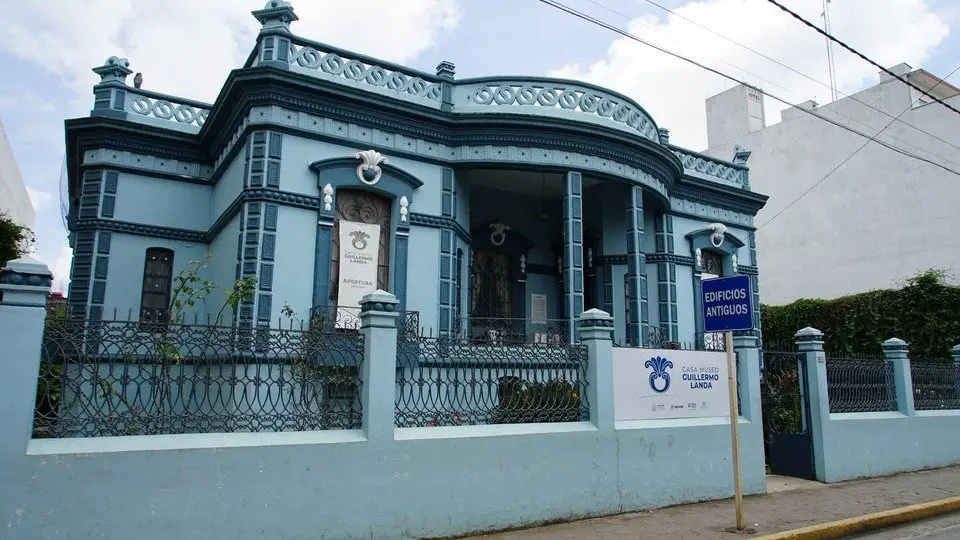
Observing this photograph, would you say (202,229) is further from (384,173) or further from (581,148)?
(581,148)

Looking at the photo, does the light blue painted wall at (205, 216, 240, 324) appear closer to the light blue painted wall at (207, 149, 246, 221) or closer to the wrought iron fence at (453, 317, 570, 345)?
the light blue painted wall at (207, 149, 246, 221)

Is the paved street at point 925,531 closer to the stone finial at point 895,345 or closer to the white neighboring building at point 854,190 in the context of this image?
the stone finial at point 895,345

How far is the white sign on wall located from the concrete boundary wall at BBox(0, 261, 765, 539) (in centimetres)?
20

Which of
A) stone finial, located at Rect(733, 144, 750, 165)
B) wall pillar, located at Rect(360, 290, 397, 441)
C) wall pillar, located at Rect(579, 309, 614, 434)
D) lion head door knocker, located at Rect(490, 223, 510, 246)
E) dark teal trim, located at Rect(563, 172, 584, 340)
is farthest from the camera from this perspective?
stone finial, located at Rect(733, 144, 750, 165)

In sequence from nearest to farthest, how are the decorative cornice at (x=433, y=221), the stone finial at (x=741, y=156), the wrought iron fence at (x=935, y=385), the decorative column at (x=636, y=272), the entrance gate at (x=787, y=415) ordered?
the entrance gate at (x=787, y=415)
the decorative cornice at (x=433, y=221)
the wrought iron fence at (x=935, y=385)
the decorative column at (x=636, y=272)
the stone finial at (x=741, y=156)

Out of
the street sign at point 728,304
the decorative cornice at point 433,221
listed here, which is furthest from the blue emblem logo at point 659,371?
the decorative cornice at point 433,221

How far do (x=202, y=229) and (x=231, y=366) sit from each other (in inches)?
285

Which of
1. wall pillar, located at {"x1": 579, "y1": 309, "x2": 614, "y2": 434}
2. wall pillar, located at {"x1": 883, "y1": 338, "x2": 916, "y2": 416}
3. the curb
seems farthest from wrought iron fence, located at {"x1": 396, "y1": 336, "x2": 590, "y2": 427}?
wall pillar, located at {"x1": 883, "y1": 338, "x2": 916, "y2": 416}

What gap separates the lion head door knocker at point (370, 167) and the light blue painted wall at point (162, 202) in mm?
3619

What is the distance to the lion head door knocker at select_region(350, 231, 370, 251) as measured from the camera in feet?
35.6

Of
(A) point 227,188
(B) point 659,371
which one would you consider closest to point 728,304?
(B) point 659,371

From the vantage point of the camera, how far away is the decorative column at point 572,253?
11.6 meters

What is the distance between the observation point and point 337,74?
35.8ft

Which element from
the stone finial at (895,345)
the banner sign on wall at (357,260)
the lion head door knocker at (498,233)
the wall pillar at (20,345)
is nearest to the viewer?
the wall pillar at (20,345)
